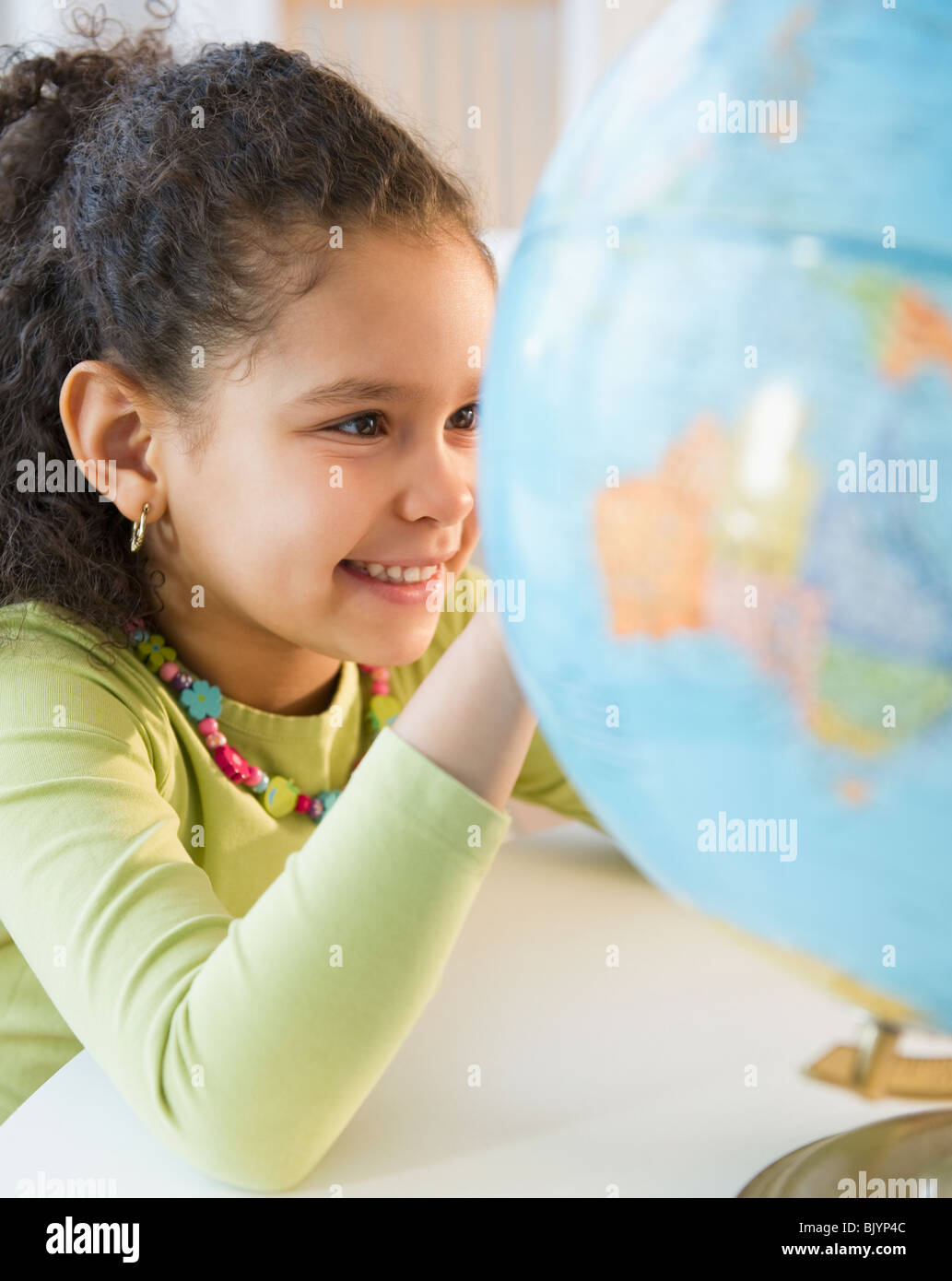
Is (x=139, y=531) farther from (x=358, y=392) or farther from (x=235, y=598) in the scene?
(x=358, y=392)

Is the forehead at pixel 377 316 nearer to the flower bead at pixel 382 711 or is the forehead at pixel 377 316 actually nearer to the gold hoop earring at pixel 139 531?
the gold hoop earring at pixel 139 531

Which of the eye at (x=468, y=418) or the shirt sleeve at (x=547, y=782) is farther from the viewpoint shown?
the shirt sleeve at (x=547, y=782)

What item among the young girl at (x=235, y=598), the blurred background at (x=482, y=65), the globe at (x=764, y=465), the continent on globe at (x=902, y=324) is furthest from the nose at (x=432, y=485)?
the blurred background at (x=482, y=65)

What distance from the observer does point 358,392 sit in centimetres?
78

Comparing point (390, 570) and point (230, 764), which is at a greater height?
point (390, 570)

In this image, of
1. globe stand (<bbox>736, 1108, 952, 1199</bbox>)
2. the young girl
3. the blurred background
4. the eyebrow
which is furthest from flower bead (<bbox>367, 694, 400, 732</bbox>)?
the blurred background

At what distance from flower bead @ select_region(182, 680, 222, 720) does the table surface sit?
24 cm

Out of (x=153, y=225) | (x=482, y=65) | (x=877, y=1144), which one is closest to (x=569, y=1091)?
(x=877, y=1144)

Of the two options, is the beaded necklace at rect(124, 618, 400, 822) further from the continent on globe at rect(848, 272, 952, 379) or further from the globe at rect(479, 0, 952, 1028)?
the continent on globe at rect(848, 272, 952, 379)

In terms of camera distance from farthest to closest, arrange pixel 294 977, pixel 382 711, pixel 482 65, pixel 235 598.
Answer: pixel 482 65 → pixel 382 711 → pixel 235 598 → pixel 294 977

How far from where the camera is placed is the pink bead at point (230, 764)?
0.94 meters

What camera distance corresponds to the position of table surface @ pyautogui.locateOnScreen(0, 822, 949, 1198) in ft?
1.90

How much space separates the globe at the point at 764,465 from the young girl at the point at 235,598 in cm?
16

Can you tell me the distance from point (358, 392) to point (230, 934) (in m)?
0.31
